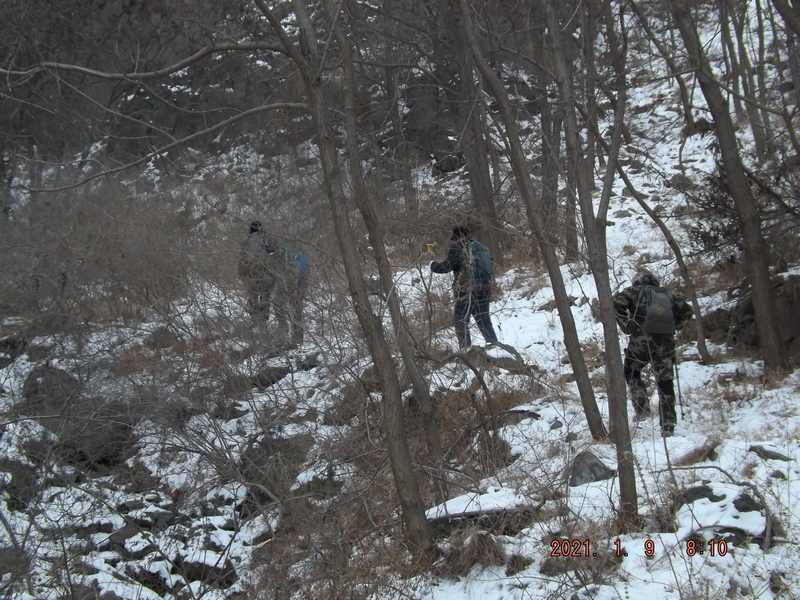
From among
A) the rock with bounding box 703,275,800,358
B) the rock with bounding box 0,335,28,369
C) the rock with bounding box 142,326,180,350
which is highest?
the rock with bounding box 0,335,28,369

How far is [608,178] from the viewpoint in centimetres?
482

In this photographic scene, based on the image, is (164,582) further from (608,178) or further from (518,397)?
(608,178)

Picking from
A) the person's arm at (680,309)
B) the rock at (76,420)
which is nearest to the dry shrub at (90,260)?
the rock at (76,420)

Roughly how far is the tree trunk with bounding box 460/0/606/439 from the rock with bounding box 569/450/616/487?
0.84m

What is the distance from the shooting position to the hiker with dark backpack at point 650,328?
21.5 ft

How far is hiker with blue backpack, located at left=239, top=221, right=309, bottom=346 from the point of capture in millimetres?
7609

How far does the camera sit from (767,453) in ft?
17.6

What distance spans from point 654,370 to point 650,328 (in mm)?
506

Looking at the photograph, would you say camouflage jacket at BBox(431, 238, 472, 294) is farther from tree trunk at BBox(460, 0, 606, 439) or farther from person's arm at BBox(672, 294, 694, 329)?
person's arm at BBox(672, 294, 694, 329)

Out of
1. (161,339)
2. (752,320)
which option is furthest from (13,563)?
(752,320)

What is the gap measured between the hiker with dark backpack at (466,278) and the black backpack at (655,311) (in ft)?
5.97

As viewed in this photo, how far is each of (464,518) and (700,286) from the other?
21.7ft

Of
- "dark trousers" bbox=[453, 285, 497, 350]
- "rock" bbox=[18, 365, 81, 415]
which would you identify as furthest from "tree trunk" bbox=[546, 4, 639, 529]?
"rock" bbox=[18, 365, 81, 415]

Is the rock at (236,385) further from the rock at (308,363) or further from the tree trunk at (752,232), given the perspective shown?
the tree trunk at (752,232)
